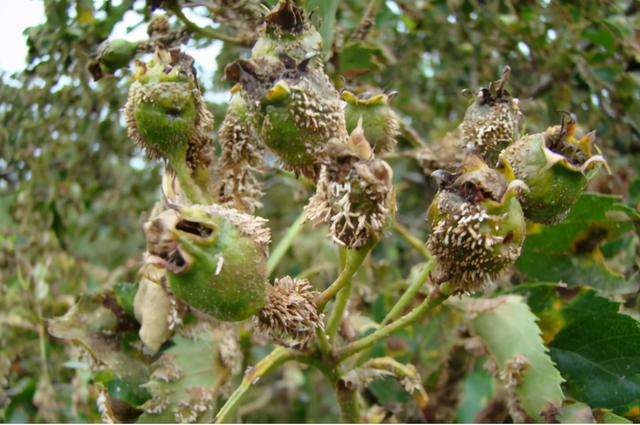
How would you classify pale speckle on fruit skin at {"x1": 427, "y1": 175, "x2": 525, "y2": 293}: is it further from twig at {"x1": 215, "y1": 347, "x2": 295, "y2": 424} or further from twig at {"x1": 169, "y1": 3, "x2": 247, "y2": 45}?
twig at {"x1": 169, "y1": 3, "x2": 247, "y2": 45}

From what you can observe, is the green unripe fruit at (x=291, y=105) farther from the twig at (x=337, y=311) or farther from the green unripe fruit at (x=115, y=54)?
the green unripe fruit at (x=115, y=54)

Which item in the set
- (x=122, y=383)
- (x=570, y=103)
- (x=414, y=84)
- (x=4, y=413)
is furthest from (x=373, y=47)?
(x=4, y=413)

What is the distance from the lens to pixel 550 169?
1038mm

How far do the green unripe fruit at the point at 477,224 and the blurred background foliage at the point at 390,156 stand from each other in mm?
515

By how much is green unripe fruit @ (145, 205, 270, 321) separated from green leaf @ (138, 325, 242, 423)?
0.54 meters

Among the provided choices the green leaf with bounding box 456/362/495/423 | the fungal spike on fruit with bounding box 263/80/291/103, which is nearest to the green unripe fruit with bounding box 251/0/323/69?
the fungal spike on fruit with bounding box 263/80/291/103

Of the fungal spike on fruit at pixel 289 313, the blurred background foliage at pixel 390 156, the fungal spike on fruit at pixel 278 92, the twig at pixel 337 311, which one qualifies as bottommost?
the blurred background foliage at pixel 390 156

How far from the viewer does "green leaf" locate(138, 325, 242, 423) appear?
1417mm

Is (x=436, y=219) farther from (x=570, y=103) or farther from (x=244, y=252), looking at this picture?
(x=570, y=103)

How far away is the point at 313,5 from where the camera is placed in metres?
1.32

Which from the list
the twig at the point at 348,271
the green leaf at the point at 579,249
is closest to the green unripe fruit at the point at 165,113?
the twig at the point at 348,271

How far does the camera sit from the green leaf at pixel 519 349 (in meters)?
1.35

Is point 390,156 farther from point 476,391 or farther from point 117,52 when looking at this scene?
point 476,391

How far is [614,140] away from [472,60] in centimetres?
56
